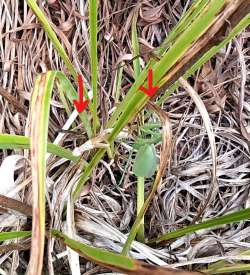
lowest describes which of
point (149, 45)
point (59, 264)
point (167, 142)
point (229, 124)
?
point (59, 264)

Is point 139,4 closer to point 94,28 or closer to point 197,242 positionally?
point 94,28

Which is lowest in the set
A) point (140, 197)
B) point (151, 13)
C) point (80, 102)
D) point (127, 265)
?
point (127, 265)

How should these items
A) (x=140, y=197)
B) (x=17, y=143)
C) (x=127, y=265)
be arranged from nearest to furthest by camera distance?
(x=127, y=265)
(x=17, y=143)
(x=140, y=197)

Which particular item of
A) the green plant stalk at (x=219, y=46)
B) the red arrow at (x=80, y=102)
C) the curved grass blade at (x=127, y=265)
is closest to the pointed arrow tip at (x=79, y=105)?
the red arrow at (x=80, y=102)

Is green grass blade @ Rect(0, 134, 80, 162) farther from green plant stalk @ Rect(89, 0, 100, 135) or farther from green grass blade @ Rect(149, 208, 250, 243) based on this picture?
green grass blade @ Rect(149, 208, 250, 243)

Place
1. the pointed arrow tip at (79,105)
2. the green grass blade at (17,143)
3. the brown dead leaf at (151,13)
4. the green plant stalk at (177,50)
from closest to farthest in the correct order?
1. the green plant stalk at (177,50)
2. the green grass blade at (17,143)
3. the pointed arrow tip at (79,105)
4. the brown dead leaf at (151,13)

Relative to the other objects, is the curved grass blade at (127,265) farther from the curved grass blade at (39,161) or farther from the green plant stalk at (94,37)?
the green plant stalk at (94,37)

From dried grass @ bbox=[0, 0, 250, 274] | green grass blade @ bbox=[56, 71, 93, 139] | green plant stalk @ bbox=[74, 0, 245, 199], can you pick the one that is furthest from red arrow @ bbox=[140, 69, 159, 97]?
dried grass @ bbox=[0, 0, 250, 274]

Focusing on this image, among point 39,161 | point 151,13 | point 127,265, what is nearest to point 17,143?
point 39,161

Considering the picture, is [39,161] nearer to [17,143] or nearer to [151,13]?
[17,143]

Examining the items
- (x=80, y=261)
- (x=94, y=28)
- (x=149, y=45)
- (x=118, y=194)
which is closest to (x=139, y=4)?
(x=149, y=45)

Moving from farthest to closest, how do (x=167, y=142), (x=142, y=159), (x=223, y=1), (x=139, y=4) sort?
(x=139, y=4)
(x=142, y=159)
(x=167, y=142)
(x=223, y=1)
